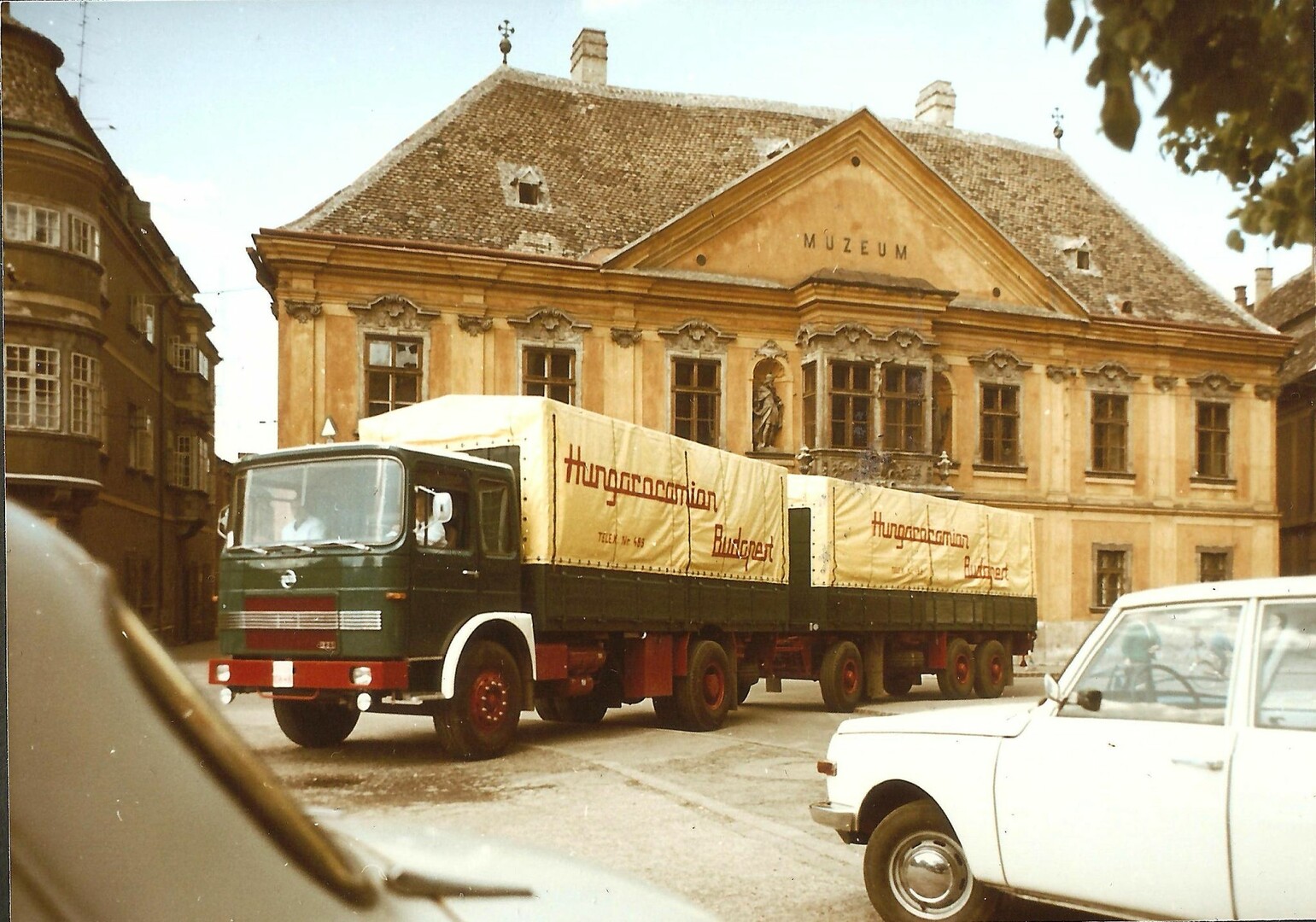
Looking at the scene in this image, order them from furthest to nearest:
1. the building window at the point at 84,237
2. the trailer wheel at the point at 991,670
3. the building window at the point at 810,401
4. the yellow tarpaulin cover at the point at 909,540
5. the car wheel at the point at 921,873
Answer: the building window at the point at 810,401
the yellow tarpaulin cover at the point at 909,540
the trailer wheel at the point at 991,670
the building window at the point at 84,237
the car wheel at the point at 921,873

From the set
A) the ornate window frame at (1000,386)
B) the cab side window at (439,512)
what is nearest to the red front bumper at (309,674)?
the cab side window at (439,512)

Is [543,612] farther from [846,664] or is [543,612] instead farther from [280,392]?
[280,392]

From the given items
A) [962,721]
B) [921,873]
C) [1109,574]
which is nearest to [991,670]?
[1109,574]

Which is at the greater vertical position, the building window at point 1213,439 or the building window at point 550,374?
the building window at point 550,374

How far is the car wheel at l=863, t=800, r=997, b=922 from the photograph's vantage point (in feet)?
14.4

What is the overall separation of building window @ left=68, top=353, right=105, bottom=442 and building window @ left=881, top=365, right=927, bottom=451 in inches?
169

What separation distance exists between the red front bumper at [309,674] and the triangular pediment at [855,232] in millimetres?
3236

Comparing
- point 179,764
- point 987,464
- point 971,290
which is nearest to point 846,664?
point 987,464

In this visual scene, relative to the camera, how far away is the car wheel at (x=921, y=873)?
4379 mm

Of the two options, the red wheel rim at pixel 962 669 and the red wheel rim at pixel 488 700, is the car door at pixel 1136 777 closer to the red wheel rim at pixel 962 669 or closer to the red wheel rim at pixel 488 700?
the red wheel rim at pixel 962 669

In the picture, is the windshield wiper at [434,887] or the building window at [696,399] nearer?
the windshield wiper at [434,887]

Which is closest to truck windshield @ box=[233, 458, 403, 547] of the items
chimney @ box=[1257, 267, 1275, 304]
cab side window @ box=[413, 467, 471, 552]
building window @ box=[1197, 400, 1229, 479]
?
cab side window @ box=[413, 467, 471, 552]

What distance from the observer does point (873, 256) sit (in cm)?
796

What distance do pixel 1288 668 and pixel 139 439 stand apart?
4.37 metres
